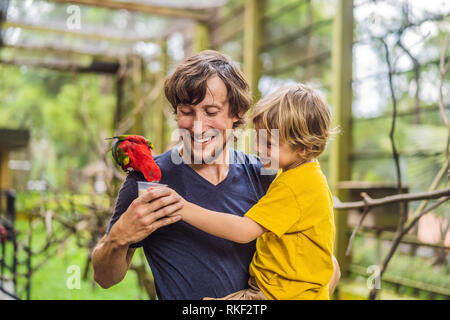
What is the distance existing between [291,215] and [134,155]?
0.43 meters

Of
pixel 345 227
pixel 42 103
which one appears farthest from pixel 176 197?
pixel 42 103

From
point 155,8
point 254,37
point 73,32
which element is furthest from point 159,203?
point 73,32

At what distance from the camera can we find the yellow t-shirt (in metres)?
1.27

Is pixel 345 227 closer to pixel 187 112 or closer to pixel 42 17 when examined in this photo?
pixel 187 112

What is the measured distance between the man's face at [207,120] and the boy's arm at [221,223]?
0.22 metres

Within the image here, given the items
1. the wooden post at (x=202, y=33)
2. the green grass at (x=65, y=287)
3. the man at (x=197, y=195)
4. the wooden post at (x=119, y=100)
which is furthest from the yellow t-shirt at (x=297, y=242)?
the wooden post at (x=119, y=100)

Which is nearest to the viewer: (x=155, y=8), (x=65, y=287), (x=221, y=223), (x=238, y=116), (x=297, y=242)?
(x=221, y=223)

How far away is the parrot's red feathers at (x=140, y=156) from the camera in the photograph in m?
1.16

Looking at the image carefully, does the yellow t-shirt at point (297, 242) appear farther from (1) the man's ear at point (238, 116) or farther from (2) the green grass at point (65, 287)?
(2) the green grass at point (65, 287)

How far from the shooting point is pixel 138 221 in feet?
3.59

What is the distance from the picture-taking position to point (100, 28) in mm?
6918

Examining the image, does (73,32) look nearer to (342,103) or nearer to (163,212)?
(342,103)

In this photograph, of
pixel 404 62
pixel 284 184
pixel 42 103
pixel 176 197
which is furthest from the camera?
pixel 42 103
